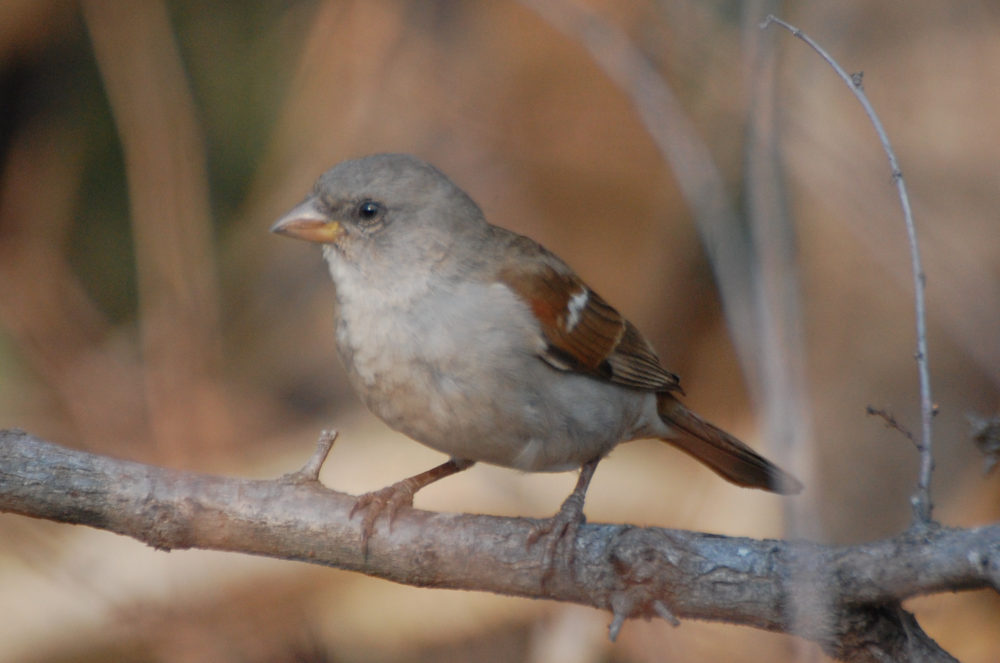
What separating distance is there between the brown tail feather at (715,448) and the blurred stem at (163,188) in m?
3.38

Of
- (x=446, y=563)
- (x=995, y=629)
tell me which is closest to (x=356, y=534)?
(x=446, y=563)

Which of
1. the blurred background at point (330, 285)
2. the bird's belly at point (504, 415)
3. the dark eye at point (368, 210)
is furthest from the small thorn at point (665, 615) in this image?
the blurred background at point (330, 285)

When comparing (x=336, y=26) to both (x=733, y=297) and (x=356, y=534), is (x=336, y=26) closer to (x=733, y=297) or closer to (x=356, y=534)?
(x=356, y=534)

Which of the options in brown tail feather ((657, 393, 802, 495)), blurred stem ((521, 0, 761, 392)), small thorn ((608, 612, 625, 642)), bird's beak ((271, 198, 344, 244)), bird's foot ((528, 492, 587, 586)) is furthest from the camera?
brown tail feather ((657, 393, 802, 495))

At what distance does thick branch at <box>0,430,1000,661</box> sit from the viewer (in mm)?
2611

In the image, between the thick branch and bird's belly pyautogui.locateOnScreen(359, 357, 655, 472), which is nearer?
the thick branch

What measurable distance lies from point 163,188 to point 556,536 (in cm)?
460

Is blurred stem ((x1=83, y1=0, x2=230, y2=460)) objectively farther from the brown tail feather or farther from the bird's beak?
the brown tail feather

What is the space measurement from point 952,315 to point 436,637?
3.24 m

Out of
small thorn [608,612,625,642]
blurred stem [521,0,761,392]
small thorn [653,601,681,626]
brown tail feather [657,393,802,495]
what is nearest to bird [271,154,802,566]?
brown tail feather [657,393,802,495]

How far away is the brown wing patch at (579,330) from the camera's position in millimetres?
3709

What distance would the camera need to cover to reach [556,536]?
311cm

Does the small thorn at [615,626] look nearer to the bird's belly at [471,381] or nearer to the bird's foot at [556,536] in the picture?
the bird's foot at [556,536]

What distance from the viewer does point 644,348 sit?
4234 millimetres
